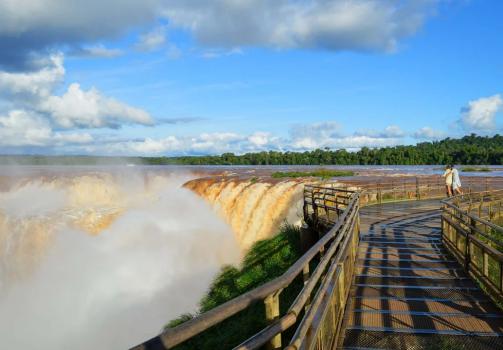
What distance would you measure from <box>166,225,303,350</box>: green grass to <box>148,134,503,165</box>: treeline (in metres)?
124

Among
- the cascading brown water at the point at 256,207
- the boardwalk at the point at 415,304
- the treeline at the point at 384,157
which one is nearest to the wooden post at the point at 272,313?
the boardwalk at the point at 415,304

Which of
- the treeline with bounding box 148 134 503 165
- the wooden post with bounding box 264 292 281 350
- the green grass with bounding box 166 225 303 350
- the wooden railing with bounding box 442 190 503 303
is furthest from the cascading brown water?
the treeline with bounding box 148 134 503 165

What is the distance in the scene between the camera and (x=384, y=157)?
5960 inches

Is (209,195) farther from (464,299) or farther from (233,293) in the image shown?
(464,299)

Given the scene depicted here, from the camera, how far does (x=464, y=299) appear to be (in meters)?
7.72

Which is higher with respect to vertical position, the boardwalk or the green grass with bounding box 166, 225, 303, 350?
the boardwalk

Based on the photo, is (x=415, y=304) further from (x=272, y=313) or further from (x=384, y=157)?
(x=384, y=157)

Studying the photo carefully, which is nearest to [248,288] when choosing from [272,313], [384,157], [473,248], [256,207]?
[473,248]

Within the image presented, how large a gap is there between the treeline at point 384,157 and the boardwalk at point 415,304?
132 meters

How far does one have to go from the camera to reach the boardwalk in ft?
19.3

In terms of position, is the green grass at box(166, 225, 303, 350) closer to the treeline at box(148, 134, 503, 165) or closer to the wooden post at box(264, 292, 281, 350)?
the wooden post at box(264, 292, 281, 350)

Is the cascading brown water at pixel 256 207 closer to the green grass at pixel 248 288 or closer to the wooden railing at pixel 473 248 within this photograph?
the green grass at pixel 248 288

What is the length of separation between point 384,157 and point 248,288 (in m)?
141

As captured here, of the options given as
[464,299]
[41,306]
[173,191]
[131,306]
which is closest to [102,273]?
[41,306]
